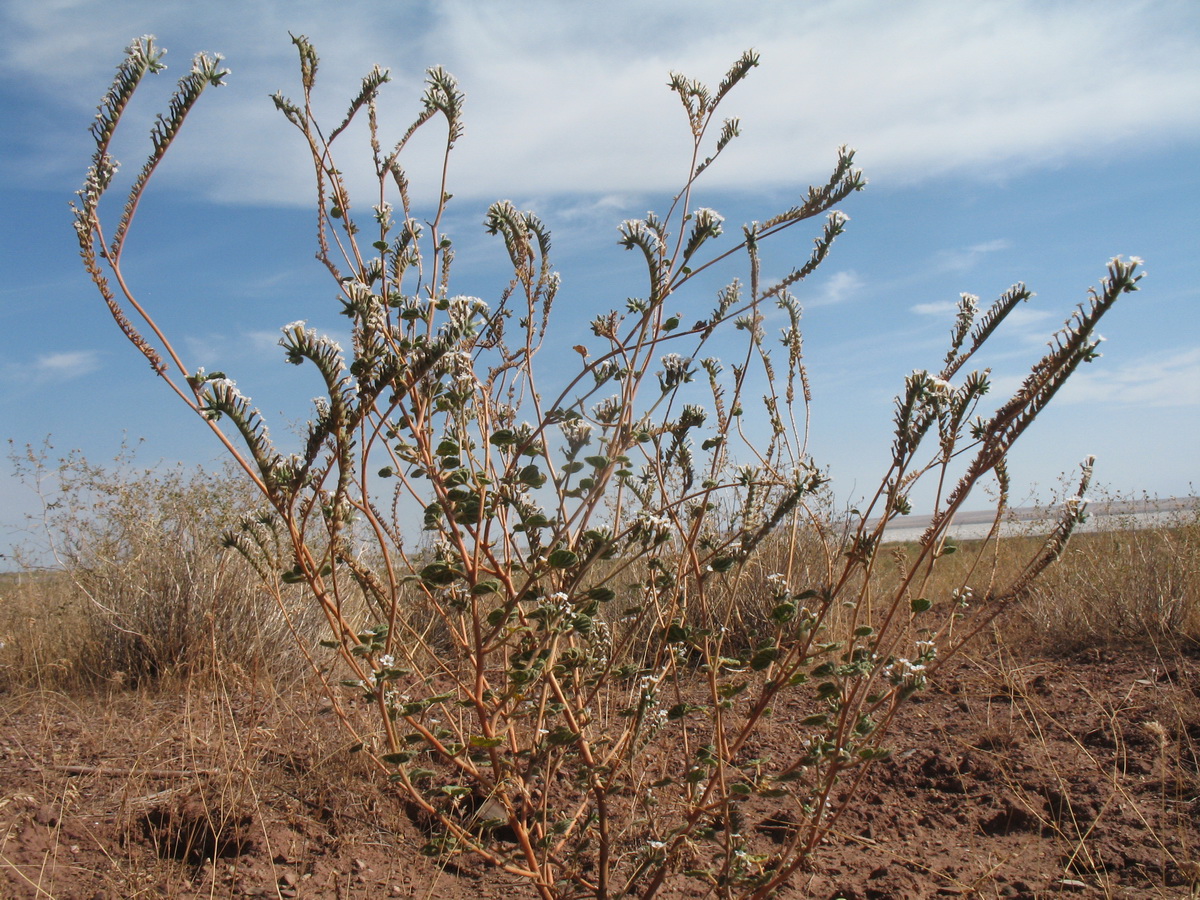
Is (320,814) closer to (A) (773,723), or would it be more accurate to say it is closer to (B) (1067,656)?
(A) (773,723)

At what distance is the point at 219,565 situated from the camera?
465 cm

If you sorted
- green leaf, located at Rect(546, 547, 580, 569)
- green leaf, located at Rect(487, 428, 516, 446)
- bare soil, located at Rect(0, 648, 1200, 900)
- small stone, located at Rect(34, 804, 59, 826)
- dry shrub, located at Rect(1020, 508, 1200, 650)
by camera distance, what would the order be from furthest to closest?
dry shrub, located at Rect(1020, 508, 1200, 650)
small stone, located at Rect(34, 804, 59, 826)
bare soil, located at Rect(0, 648, 1200, 900)
green leaf, located at Rect(487, 428, 516, 446)
green leaf, located at Rect(546, 547, 580, 569)

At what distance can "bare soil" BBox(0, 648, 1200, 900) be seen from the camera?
7.43 feet

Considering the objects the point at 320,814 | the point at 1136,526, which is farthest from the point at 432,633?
the point at 1136,526

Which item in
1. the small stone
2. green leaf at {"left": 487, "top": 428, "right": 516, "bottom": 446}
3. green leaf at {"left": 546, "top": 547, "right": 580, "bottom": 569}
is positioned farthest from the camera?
the small stone

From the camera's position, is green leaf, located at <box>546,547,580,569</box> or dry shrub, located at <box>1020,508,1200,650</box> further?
dry shrub, located at <box>1020,508,1200,650</box>

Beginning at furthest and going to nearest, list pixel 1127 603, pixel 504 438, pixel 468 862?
pixel 1127 603
pixel 468 862
pixel 504 438

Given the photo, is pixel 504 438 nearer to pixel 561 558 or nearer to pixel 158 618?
pixel 561 558

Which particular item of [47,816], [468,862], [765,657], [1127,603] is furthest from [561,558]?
[1127,603]

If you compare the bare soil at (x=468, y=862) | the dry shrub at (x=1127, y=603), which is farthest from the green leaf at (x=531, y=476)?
the dry shrub at (x=1127, y=603)

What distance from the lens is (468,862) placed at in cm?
249

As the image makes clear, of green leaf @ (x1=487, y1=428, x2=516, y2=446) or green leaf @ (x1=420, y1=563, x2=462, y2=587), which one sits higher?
green leaf @ (x1=487, y1=428, x2=516, y2=446)

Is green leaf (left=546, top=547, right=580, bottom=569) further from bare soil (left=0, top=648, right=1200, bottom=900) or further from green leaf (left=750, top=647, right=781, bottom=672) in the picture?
bare soil (left=0, top=648, right=1200, bottom=900)

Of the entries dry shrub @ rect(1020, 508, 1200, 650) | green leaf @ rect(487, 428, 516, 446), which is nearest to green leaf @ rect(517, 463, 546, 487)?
green leaf @ rect(487, 428, 516, 446)
